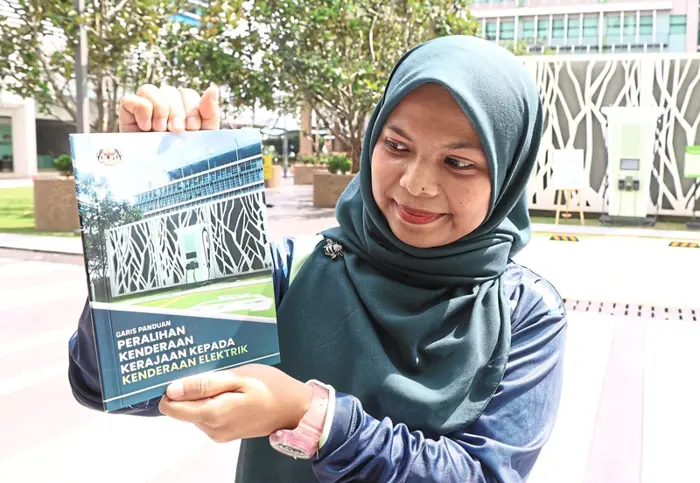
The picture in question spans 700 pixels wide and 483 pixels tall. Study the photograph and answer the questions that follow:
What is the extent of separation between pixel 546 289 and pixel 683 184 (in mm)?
15067

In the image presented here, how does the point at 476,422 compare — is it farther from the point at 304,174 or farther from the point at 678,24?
the point at 678,24

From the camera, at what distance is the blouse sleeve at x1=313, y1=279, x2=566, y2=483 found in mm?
985

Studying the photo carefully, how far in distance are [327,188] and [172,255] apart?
53.0 feet

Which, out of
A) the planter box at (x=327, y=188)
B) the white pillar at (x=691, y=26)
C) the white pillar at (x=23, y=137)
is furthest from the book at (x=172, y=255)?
A: the white pillar at (x=691, y=26)

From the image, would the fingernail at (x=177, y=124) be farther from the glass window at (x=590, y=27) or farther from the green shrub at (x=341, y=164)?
the glass window at (x=590, y=27)

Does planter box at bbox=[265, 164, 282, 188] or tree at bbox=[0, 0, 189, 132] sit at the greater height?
tree at bbox=[0, 0, 189, 132]

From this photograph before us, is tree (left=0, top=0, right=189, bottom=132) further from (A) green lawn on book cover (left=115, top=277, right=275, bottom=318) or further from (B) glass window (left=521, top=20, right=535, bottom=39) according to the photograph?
(B) glass window (left=521, top=20, right=535, bottom=39)

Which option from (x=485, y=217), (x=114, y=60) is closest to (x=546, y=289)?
(x=485, y=217)

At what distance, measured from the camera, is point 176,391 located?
0.87 meters

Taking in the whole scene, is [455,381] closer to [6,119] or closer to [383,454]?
[383,454]

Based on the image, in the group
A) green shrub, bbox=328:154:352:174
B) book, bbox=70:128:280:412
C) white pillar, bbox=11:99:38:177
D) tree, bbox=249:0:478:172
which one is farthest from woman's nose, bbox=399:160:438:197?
white pillar, bbox=11:99:38:177

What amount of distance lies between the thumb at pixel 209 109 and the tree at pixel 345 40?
12411 mm

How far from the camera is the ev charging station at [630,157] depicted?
528 inches

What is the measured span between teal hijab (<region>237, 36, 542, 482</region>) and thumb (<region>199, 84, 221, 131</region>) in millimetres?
297
